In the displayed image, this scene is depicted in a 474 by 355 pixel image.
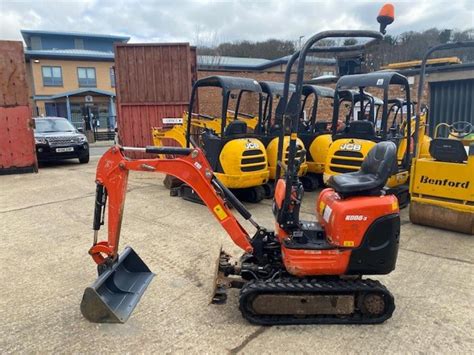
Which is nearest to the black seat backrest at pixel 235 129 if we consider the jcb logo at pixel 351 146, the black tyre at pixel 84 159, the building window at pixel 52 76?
the jcb logo at pixel 351 146

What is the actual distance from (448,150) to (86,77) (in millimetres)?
37262

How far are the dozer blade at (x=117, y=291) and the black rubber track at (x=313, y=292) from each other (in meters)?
1.01

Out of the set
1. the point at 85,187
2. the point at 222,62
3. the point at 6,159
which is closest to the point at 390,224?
the point at 85,187

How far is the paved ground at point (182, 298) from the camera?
2.83 meters

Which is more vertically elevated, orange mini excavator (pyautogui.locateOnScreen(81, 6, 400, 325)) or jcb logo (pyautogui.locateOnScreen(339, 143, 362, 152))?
jcb logo (pyautogui.locateOnScreen(339, 143, 362, 152))

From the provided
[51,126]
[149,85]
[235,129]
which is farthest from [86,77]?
[235,129]

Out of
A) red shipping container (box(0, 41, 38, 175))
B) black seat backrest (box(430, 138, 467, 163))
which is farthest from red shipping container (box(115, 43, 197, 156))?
black seat backrest (box(430, 138, 467, 163))

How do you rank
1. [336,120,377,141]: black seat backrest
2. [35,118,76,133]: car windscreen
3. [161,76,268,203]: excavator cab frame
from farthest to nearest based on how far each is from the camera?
[35,118,76,133]: car windscreen → [161,76,268,203]: excavator cab frame → [336,120,377,141]: black seat backrest

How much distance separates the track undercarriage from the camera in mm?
2996

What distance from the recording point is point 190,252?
4.58m

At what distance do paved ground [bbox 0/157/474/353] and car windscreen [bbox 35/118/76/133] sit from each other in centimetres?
645

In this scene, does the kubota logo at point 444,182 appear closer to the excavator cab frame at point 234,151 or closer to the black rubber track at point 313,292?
the excavator cab frame at point 234,151

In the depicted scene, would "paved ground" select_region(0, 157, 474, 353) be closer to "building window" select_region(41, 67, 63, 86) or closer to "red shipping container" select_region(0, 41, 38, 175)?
"red shipping container" select_region(0, 41, 38, 175)

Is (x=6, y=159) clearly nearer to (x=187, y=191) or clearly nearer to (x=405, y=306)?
(x=187, y=191)
